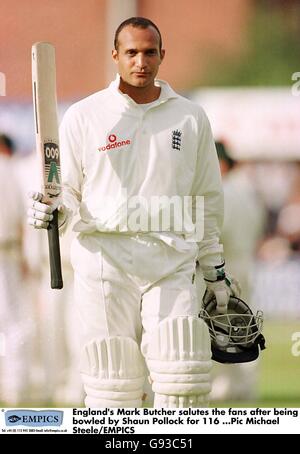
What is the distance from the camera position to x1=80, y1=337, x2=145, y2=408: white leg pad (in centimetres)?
364

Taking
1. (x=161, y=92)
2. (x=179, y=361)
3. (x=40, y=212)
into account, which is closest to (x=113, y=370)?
(x=179, y=361)

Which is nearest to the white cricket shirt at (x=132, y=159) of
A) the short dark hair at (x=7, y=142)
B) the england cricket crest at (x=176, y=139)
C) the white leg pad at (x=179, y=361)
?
the england cricket crest at (x=176, y=139)

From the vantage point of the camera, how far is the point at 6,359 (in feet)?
13.6

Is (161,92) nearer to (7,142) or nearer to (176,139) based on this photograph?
(176,139)

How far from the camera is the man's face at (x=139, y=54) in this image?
3623 mm

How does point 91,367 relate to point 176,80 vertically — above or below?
below

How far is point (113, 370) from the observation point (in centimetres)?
365

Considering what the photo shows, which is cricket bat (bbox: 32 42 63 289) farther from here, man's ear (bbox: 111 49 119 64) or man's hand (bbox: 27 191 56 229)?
man's ear (bbox: 111 49 119 64)

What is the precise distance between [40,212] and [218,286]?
0.68 metres

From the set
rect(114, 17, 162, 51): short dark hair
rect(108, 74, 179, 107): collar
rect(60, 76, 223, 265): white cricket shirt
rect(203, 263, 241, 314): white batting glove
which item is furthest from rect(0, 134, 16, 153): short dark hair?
rect(203, 263, 241, 314): white batting glove
